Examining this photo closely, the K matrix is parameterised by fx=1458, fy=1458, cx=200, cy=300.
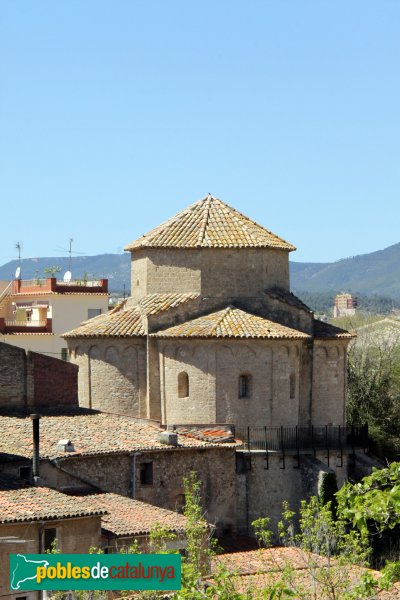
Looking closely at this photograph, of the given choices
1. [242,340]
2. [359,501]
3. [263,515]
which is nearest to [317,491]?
[263,515]

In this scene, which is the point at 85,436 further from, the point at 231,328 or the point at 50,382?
the point at 231,328

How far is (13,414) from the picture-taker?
41.3 metres

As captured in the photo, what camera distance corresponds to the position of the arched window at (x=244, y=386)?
45188 mm

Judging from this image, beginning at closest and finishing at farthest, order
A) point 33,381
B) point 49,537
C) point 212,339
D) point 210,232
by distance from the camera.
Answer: point 49,537 → point 33,381 → point 212,339 → point 210,232

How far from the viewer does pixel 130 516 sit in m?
34.7

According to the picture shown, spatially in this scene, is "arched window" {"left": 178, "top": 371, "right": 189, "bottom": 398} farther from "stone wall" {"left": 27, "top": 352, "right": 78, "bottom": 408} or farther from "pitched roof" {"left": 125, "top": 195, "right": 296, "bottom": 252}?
"pitched roof" {"left": 125, "top": 195, "right": 296, "bottom": 252}

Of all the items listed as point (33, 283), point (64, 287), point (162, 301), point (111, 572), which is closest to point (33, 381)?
point (162, 301)

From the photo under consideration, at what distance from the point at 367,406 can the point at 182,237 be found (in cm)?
1386

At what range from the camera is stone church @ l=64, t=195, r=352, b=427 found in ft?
148

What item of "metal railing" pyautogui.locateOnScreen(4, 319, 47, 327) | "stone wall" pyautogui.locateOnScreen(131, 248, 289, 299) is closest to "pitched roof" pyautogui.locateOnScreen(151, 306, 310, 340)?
"stone wall" pyautogui.locateOnScreen(131, 248, 289, 299)

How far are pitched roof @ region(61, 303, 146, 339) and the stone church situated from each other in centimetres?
5

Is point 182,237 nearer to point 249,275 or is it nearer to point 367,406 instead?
point 249,275

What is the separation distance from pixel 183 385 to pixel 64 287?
31439mm

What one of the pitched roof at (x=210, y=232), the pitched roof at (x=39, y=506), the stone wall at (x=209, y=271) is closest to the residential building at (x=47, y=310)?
the pitched roof at (x=210, y=232)
